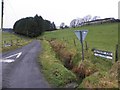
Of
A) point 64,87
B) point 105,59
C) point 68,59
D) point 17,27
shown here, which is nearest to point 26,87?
point 64,87

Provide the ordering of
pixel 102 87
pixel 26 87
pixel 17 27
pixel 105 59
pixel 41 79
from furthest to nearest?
pixel 17 27 → pixel 105 59 → pixel 41 79 → pixel 26 87 → pixel 102 87

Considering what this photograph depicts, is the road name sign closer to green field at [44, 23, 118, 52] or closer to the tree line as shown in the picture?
green field at [44, 23, 118, 52]

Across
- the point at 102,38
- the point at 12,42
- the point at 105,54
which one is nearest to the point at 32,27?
the point at 12,42

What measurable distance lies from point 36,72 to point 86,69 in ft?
10.6

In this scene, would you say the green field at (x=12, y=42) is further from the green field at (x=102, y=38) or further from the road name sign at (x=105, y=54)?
the road name sign at (x=105, y=54)

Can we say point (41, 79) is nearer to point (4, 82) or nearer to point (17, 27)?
point (4, 82)

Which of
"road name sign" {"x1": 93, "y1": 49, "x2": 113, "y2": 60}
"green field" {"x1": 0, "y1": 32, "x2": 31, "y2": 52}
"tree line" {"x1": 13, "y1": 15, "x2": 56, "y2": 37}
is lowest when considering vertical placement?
"green field" {"x1": 0, "y1": 32, "x2": 31, "y2": 52}

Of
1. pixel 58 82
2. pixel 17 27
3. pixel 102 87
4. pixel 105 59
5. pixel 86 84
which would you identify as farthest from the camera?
pixel 17 27

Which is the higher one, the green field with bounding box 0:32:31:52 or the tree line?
the tree line

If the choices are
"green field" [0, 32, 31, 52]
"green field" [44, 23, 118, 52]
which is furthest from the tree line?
"green field" [44, 23, 118, 52]

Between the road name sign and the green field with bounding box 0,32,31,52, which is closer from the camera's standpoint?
the road name sign

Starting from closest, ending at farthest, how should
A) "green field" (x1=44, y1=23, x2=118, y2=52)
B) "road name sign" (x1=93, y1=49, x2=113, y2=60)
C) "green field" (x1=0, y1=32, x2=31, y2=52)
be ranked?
"road name sign" (x1=93, y1=49, x2=113, y2=60) < "green field" (x1=44, y1=23, x2=118, y2=52) < "green field" (x1=0, y1=32, x2=31, y2=52)

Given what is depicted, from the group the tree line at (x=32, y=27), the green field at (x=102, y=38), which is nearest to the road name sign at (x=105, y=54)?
the green field at (x=102, y=38)

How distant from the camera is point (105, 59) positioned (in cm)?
2036
